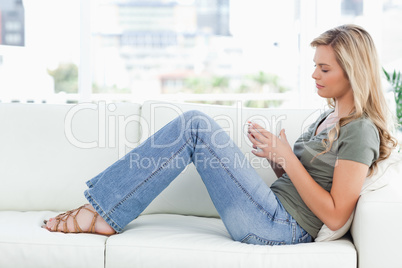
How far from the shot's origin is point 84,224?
1749 mm

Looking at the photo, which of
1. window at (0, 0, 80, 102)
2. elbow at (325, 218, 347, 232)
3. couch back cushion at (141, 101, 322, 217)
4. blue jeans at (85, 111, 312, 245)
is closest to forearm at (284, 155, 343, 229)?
elbow at (325, 218, 347, 232)

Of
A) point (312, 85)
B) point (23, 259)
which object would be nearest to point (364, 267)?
point (23, 259)

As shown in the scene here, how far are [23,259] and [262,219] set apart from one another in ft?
2.73

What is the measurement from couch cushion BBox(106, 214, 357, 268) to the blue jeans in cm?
7

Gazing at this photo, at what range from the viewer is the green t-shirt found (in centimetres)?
157

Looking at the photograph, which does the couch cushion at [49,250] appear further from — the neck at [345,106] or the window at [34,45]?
the window at [34,45]

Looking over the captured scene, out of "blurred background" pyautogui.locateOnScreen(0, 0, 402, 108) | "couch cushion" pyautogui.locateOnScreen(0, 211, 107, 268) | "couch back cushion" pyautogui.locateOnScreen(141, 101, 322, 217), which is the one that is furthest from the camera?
"blurred background" pyautogui.locateOnScreen(0, 0, 402, 108)

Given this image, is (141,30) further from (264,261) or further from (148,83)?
(264,261)

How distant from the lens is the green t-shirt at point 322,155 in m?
1.57

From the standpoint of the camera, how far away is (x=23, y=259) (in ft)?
5.41

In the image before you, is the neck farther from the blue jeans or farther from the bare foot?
the bare foot

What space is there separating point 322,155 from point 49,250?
1.00 metres

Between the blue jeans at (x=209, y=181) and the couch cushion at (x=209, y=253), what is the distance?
0.07 meters

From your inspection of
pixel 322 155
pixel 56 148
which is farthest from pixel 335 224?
pixel 56 148
